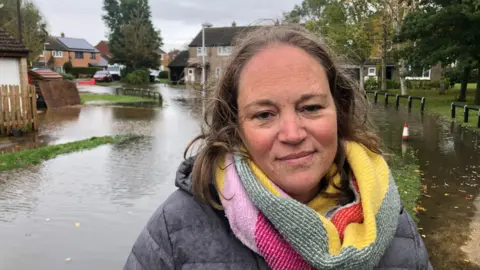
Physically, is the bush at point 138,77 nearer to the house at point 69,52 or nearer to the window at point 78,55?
the house at point 69,52

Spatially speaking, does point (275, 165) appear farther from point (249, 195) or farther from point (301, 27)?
point (301, 27)

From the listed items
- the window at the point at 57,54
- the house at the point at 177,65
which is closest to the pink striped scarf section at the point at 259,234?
the house at the point at 177,65

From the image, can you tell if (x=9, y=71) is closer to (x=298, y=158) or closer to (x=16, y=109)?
(x=16, y=109)

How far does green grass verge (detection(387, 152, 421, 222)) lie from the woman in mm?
4611

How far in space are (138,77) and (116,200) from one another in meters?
50.5

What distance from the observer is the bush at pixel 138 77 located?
180 ft

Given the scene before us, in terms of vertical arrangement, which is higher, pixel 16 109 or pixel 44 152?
pixel 16 109

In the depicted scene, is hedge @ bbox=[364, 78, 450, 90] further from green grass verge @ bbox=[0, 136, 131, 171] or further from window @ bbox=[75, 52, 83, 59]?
A: window @ bbox=[75, 52, 83, 59]

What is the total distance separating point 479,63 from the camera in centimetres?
2244

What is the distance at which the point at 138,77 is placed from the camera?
181ft

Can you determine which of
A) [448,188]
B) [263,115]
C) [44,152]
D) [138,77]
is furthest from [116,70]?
[263,115]

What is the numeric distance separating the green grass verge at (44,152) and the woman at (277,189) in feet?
26.2

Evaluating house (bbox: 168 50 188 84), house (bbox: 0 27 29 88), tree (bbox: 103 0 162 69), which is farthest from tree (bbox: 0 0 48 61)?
house (bbox: 0 27 29 88)

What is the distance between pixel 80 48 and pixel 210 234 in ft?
292
